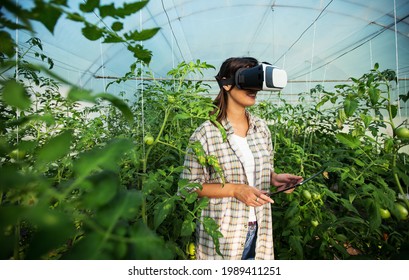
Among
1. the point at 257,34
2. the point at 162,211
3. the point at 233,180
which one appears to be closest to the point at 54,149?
the point at 162,211

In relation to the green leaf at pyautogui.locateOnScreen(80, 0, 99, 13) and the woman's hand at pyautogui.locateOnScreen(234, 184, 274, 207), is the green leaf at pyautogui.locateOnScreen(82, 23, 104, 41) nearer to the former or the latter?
the green leaf at pyautogui.locateOnScreen(80, 0, 99, 13)

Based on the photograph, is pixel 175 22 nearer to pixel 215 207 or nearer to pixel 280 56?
pixel 280 56

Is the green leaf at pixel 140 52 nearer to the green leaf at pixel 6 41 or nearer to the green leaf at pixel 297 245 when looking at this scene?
the green leaf at pixel 6 41

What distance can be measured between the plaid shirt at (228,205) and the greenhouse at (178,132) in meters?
0.02

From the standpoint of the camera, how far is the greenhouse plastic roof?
3434mm

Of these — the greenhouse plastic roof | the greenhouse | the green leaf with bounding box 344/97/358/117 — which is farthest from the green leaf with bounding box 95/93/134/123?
the greenhouse plastic roof

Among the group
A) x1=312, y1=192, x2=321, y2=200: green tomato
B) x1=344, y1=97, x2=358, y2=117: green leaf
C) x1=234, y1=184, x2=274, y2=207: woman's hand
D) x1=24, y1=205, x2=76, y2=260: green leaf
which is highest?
x1=344, y1=97, x2=358, y2=117: green leaf

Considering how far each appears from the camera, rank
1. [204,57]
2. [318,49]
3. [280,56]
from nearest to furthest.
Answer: [318,49]
[280,56]
[204,57]

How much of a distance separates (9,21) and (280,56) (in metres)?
5.68

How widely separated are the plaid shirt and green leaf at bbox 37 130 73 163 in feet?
2.44

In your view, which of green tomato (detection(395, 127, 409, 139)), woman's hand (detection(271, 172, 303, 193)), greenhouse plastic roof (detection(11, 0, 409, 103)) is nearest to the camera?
green tomato (detection(395, 127, 409, 139))

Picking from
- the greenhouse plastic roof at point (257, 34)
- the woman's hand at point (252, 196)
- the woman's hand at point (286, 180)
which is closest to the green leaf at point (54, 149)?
the woman's hand at point (252, 196)
